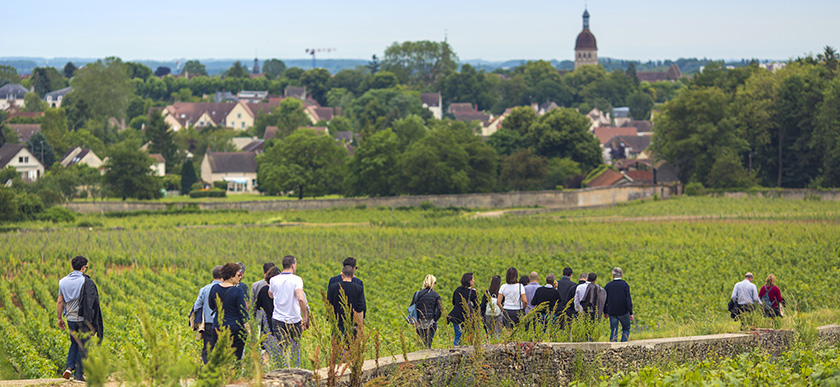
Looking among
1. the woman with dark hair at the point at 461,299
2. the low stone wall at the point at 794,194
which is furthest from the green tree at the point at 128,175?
the woman with dark hair at the point at 461,299

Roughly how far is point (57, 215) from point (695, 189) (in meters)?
47.6

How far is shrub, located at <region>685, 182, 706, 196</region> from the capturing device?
71.0 m

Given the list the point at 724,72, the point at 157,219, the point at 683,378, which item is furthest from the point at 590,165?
the point at 683,378

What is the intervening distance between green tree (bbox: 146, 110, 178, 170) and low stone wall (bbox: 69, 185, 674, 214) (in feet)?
124

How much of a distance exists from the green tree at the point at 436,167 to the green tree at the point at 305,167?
7884 millimetres

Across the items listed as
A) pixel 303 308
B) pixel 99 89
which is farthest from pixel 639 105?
pixel 303 308

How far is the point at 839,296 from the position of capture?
22719 millimetres

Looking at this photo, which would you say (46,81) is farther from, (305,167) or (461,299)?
(461,299)

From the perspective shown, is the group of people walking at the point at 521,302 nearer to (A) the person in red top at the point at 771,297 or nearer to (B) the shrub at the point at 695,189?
(A) the person in red top at the point at 771,297

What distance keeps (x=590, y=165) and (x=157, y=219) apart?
42.6 meters

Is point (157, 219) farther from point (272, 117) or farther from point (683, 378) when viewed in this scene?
point (272, 117)

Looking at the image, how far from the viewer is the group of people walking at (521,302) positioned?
Answer: 474 inches

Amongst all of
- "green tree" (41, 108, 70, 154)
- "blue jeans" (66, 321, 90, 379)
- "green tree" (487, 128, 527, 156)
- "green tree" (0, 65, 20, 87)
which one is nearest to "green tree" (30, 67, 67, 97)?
"green tree" (0, 65, 20, 87)

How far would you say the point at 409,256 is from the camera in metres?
36.0
